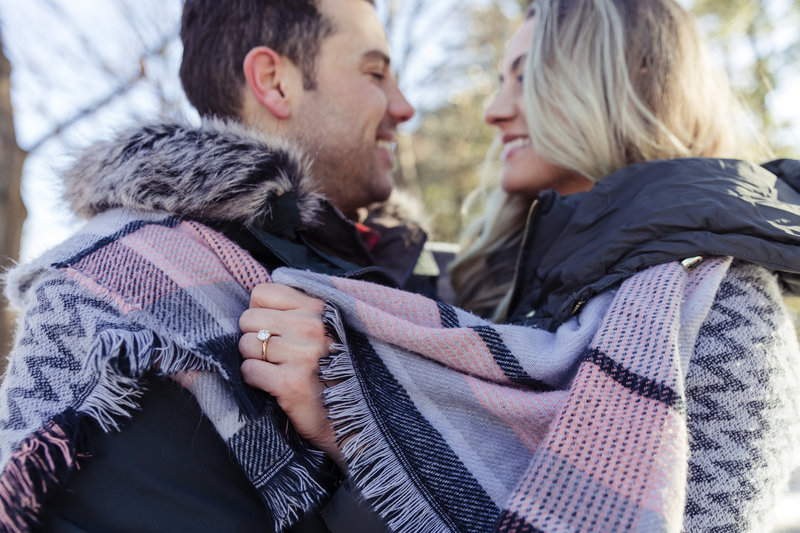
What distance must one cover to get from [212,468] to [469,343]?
25.4 inches

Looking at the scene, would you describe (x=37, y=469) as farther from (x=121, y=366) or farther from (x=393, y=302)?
(x=393, y=302)

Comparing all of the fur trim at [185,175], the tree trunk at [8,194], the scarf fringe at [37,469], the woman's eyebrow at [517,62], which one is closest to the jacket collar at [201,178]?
the fur trim at [185,175]

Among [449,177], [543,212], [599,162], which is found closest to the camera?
[543,212]

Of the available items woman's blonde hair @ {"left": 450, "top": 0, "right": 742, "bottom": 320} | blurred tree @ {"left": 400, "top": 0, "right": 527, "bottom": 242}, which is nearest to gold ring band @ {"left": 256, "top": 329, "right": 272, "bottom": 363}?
woman's blonde hair @ {"left": 450, "top": 0, "right": 742, "bottom": 320}

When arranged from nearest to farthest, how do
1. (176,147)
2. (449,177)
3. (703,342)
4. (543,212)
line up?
(703,342), (176,147), (543,212), (449,177)

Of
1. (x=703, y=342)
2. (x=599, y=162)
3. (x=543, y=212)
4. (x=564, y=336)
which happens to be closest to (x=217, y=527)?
(x=564, y=336)

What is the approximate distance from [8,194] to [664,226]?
4.32m

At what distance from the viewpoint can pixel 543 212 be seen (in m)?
1.92

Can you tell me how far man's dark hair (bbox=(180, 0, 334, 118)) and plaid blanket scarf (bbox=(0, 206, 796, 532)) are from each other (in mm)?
1035

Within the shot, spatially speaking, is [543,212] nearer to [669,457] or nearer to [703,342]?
[703,342]

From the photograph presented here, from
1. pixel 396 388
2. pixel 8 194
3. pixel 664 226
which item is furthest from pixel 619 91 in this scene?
pixel 8 194

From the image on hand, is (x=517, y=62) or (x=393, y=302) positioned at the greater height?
(x=517, y=62)

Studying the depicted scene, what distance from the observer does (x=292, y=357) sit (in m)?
1.26

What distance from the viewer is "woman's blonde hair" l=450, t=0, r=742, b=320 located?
6.79ft
